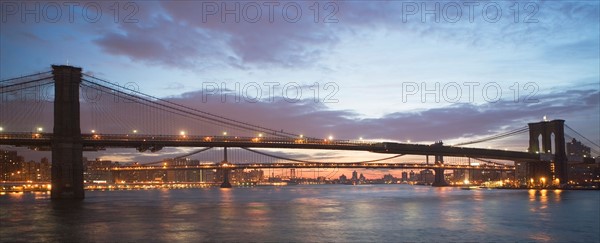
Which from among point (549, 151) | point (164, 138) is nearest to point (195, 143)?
point (164, 138)

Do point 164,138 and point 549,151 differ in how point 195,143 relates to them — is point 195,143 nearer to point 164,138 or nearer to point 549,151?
point 164,138

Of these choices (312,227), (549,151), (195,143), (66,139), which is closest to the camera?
(312,227)

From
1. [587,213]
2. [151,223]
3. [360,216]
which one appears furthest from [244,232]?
[587,213]

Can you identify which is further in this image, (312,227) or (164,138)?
(164,138)

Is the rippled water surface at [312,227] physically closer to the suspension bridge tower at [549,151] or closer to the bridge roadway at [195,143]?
the bridge roadway at [195,143]

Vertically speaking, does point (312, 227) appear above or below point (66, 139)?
below

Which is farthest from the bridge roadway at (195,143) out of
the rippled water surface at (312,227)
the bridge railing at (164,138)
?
the rippled water surface at (312,227)

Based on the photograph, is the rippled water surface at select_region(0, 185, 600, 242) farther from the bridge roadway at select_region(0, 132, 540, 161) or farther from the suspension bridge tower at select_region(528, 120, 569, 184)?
the suspension bridge tower at select_region(528, 120, 569, 184)
